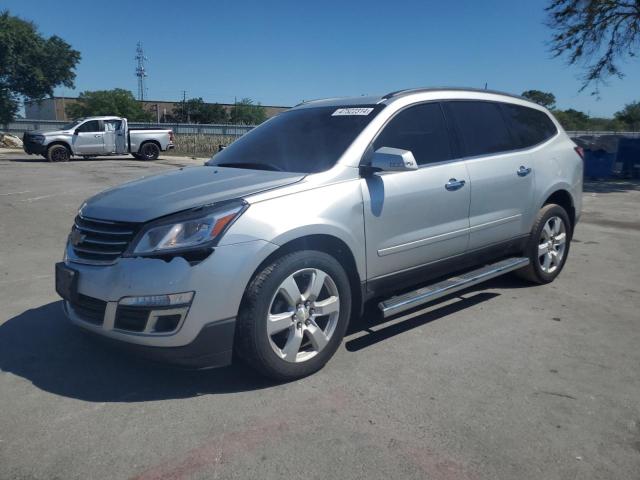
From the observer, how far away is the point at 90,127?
22.9m

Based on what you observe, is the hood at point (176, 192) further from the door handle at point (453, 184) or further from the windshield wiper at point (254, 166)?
the door handle at point (453, 184)

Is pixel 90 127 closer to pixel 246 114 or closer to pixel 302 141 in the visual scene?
pixel 302 141

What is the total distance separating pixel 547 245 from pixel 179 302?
150 inches

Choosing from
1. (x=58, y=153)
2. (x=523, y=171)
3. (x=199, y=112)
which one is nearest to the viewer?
(x=523, y=171)

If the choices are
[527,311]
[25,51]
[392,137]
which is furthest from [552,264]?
[25,51]

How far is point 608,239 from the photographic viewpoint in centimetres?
797

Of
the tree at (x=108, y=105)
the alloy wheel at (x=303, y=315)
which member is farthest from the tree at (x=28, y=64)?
the alloy wheel at (x=303, y=315)

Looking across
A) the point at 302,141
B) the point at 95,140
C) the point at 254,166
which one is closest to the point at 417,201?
the point at 302,141

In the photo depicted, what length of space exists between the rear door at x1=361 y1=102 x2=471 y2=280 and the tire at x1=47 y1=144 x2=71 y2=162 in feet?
70.1

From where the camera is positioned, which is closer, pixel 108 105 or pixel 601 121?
pixel 601 121

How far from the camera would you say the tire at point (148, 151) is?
2394 cm

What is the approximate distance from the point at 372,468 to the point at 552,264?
3.71 metres

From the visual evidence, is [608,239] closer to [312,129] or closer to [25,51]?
[312,129]

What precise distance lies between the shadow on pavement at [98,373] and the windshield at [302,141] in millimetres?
1480
